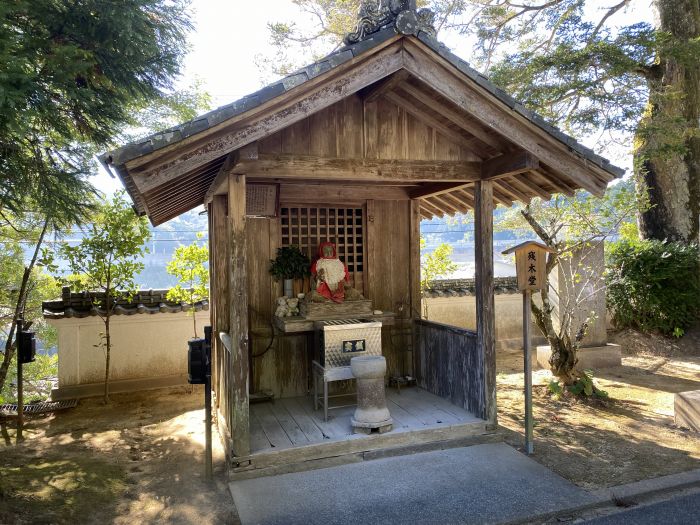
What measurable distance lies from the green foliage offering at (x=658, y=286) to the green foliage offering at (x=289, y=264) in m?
8.42

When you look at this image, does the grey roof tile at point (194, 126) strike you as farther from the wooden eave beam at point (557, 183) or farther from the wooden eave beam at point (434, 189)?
the wooden eave beam at point (557, 183)

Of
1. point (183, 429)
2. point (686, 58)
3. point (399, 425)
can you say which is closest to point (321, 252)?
point (399, 425)

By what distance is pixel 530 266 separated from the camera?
540 cm

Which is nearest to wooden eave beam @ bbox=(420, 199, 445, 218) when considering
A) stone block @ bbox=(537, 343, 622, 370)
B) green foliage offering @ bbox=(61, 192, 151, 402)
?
stone block @ bbox=(537, 343, 622, 370)

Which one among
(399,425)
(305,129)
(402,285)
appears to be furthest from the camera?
(402,285)

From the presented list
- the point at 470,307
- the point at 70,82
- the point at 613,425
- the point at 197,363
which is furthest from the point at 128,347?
the point at 613,425

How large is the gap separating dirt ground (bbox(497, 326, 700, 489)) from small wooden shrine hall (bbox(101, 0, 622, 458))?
0.97m

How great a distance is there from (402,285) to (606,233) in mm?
3461

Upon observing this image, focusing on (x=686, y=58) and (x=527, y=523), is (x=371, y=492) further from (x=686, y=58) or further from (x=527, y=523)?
(x=686, y=58)

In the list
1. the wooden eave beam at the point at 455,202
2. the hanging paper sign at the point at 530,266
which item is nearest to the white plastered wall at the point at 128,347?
the wooden eave beam at the point at 455,202

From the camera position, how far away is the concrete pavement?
4043mm

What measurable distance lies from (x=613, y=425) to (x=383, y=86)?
523cm

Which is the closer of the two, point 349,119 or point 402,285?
point 349,119

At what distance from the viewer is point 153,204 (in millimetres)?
Answer: 5824
